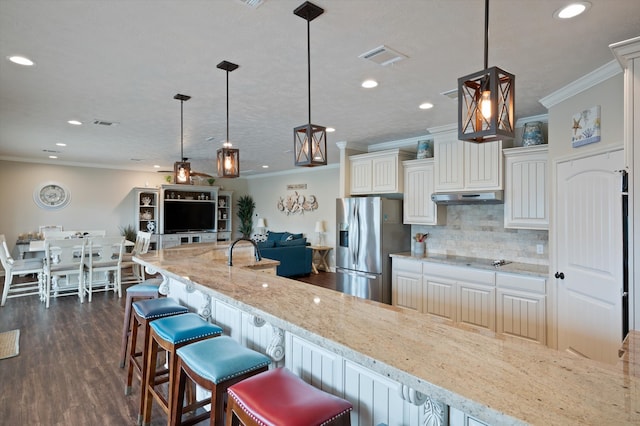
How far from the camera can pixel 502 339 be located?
4.22 ft

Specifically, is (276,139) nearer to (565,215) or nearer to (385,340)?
(565,215)

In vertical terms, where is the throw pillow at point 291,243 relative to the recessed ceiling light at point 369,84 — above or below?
below

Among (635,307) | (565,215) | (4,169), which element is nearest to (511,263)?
(565,215)

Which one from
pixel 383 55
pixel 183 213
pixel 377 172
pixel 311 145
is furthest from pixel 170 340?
pixel 183 213

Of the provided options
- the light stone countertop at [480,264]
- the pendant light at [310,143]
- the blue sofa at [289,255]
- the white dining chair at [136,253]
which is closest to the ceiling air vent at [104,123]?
the white dining chair at [136,253]

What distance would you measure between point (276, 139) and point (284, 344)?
13.7ft

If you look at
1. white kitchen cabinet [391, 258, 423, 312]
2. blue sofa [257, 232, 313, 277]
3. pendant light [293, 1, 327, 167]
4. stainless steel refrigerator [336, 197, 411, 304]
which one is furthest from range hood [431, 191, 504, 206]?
blue sofa [257, 232, 313, 277]

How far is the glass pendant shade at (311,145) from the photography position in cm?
225

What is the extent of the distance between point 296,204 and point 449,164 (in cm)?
555

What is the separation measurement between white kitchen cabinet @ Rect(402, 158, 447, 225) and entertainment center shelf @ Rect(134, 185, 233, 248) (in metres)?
6.98

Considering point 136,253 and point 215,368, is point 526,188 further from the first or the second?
point 136,253

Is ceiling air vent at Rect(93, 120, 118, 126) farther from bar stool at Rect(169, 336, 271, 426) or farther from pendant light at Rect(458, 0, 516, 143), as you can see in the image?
pendant light at Rect(458, 0, 516, 143)

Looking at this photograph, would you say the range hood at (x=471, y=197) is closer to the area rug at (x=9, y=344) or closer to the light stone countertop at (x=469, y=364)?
the light stone countertop at (x=469, y=364)

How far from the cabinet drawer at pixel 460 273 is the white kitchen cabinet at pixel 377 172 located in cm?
122
